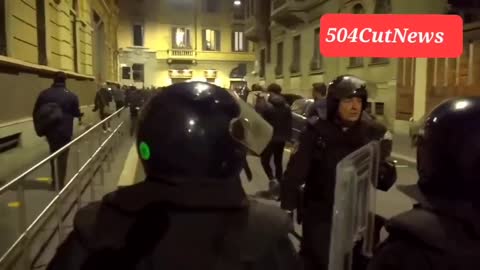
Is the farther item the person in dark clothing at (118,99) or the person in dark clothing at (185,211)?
the person in dark clothing at (118,99)

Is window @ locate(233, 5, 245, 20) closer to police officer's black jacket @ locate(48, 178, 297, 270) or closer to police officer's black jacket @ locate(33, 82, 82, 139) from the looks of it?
police officer's black jacket @ locate(33, 82, 82, 139)

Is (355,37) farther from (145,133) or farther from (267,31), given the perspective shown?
(267,31)

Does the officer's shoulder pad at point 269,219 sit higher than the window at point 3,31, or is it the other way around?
the window at point 3,31

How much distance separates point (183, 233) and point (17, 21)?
10.4 m

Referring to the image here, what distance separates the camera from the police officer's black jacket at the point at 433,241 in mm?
1321

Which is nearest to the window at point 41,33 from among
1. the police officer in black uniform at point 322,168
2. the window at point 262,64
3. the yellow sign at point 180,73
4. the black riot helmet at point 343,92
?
the black riot helmet at point 343,92

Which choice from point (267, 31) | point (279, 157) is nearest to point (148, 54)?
point (267, 31)

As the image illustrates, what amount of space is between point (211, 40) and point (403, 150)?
38.0m

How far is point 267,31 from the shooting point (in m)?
33.1

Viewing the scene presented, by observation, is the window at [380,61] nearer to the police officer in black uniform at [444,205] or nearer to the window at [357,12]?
the window at [357,12]

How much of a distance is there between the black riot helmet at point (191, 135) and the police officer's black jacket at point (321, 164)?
1512mm

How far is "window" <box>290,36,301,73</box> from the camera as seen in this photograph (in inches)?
1042

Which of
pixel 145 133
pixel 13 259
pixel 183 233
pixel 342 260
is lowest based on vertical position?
pixel 13 259

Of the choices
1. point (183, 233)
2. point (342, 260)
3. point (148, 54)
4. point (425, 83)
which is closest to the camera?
point (183, 233)
